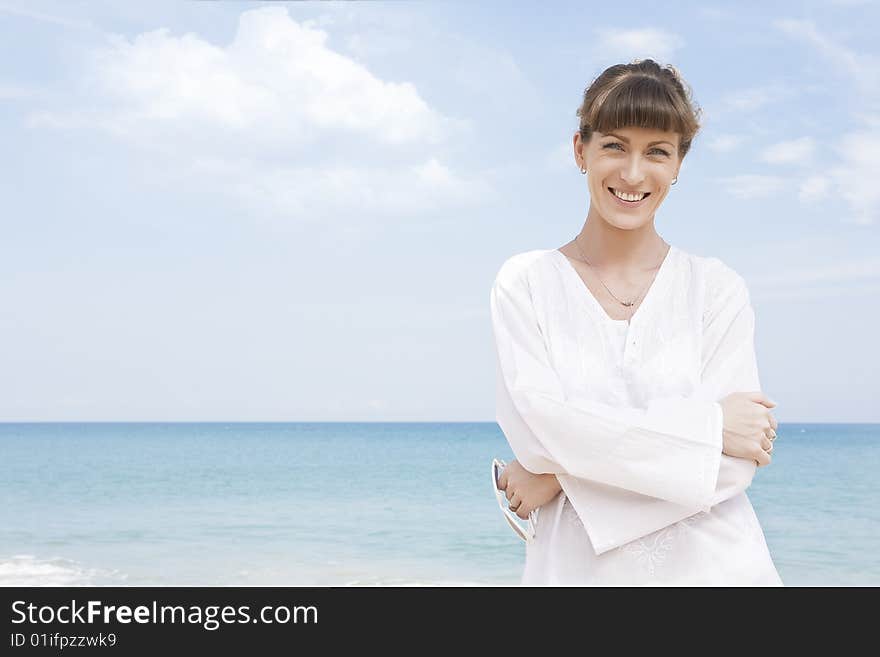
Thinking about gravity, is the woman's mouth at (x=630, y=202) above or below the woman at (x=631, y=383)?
above

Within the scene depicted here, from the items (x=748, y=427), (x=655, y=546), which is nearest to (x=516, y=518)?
(x=655, y=546)

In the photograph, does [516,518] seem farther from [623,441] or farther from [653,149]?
[653,149]

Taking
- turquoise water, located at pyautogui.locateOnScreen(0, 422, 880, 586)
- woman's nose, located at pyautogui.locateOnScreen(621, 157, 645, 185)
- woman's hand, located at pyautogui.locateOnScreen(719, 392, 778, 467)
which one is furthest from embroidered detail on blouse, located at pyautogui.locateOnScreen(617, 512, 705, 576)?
turquoise water, located at pyautogui.locateOnScreen(0, 422, 880, 586)

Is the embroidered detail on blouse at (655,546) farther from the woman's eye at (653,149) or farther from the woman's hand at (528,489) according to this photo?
the woman's eye at (653,149)

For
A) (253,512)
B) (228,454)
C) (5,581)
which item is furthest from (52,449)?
(5,581)

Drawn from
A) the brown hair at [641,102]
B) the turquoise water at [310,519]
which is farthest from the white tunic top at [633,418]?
the turquoise water at [310,519]

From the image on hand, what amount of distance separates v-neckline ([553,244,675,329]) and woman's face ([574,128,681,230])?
137mm

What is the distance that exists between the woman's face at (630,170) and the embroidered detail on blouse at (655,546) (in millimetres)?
611

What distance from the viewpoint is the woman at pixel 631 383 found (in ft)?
5.95

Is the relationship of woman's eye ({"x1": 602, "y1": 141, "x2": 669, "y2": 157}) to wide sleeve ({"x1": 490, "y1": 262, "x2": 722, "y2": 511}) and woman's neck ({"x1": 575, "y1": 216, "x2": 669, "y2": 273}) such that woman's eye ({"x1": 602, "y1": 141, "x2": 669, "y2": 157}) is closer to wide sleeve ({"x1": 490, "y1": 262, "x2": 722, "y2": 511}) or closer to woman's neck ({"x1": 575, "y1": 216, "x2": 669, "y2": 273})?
woman's neck ({"x1": 575, "y1": 216, "x2": 669, "y2": 273})

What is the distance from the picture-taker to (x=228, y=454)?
29.1 meters

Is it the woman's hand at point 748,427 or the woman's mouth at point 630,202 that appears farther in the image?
the woman's mouth at point 630,202

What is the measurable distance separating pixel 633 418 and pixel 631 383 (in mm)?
184

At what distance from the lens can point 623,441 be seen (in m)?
1.79
